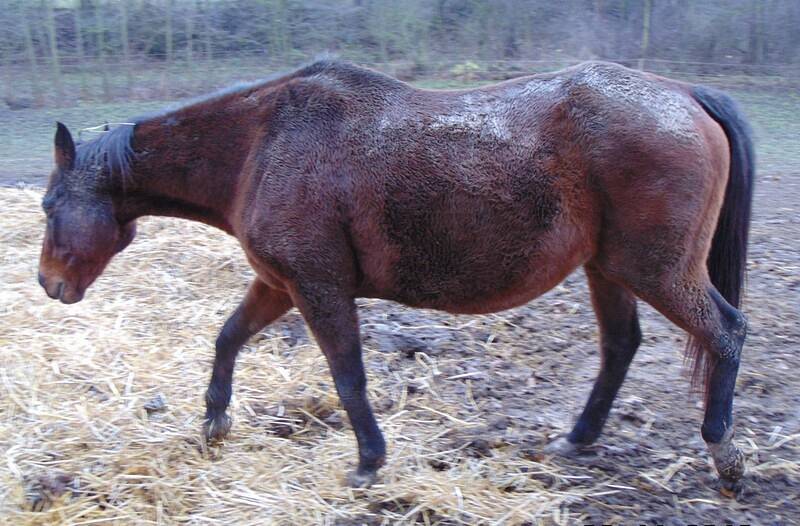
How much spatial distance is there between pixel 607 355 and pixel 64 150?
279 centimetres

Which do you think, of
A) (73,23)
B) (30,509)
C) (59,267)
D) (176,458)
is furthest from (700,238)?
(73,23)

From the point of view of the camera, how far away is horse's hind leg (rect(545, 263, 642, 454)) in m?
3.80

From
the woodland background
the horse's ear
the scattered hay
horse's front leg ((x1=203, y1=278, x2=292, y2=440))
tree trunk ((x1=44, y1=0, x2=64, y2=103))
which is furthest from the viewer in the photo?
the woodland background

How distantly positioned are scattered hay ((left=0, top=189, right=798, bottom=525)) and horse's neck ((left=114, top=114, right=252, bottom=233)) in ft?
3.75

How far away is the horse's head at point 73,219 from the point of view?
3439mm

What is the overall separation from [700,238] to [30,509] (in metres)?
3.13

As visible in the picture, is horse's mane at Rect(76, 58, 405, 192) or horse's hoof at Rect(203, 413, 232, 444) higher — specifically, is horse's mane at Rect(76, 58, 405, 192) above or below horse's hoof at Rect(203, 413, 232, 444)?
above

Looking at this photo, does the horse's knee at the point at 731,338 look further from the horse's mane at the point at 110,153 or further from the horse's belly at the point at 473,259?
the horse's mane at the point at 110,153

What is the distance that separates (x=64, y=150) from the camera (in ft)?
11.3

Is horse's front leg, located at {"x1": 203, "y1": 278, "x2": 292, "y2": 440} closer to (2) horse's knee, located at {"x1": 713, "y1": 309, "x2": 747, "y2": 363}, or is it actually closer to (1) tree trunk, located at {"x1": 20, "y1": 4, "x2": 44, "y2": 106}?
(2) horse's knee, located at {"x1": 713, "y1": 309, "x2": 747, "y2": 363}

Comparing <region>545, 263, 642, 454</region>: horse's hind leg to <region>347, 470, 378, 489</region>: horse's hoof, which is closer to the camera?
<region>347, 470, 378, 489</region>: horse's hoof

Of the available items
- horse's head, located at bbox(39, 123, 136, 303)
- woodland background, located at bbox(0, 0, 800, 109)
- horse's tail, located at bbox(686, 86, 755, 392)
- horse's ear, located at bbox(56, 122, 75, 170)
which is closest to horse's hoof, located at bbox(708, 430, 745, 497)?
horse's tail, located at bbox(686, 86, 755, 392)

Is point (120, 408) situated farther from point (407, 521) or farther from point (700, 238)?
point (700, 238)

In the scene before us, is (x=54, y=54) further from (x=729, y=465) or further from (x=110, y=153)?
(x=729, y=465)
